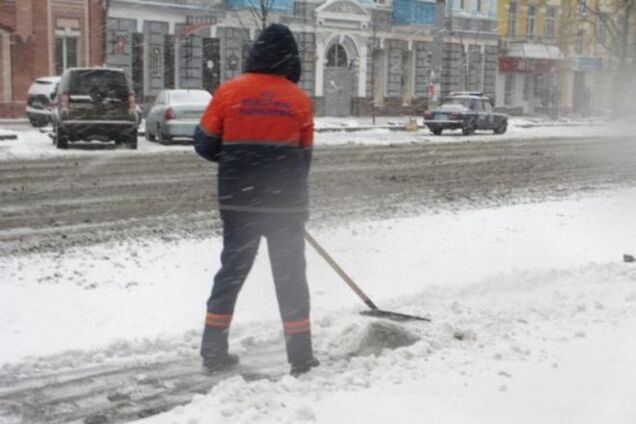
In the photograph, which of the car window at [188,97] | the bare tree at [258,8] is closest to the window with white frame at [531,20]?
the bare tree at [258,8]

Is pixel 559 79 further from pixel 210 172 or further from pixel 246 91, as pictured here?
pixel 246 91

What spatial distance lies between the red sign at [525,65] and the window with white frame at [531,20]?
6.63 feet

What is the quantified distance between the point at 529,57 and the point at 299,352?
159ft

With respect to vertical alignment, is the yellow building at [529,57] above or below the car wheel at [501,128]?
above

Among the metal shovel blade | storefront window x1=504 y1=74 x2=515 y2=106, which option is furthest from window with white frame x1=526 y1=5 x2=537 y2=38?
the metal shovel blade

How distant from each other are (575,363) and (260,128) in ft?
7.05

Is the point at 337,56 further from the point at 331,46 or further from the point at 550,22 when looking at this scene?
the point at 550,22

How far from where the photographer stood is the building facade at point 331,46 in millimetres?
33625

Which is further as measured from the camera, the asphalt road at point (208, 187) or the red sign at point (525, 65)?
the red sign at point (525, 65)

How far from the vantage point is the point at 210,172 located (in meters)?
15.1

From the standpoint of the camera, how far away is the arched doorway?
4009cm

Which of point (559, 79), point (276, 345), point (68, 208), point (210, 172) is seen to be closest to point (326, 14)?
point (559, 79)

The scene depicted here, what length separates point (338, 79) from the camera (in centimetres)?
4041

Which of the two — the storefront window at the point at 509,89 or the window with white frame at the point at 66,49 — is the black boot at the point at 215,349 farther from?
the storefront window at the point at 509,89
